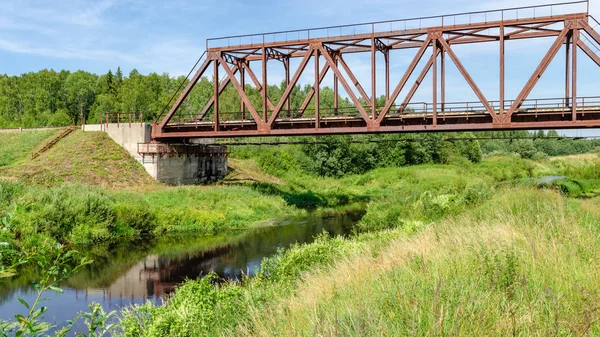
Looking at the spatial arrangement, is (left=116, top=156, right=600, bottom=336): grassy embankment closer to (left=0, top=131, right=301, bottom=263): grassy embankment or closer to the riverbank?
the riverbank

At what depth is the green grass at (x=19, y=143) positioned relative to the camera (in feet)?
129

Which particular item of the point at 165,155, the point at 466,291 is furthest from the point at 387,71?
the point at 466,291

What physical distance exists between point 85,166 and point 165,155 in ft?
19.9

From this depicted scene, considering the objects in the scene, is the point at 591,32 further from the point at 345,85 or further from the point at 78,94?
the point at 78,94

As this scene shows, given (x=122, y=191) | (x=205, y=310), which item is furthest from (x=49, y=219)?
(x=205, y=310)

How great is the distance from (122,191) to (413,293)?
2903 centimetres

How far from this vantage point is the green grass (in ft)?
129

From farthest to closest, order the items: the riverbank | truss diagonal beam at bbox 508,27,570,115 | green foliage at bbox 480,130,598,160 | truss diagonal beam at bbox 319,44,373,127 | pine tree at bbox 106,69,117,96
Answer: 1. pine tree at bbox 106,69,117,96
2. green foliage at bbox 480,130,598,160
3. truss diagonal beam at bbox 319,44,373,127
4. truss diagonal beam at bbox 508,27,570,115
5. the riverbank

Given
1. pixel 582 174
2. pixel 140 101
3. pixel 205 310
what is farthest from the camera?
pixel 140 101

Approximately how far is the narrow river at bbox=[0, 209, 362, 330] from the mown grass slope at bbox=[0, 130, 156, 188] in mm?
10828

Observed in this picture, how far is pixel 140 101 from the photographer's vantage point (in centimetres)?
8900

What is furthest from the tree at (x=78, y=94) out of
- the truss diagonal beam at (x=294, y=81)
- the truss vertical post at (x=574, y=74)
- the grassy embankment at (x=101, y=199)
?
the truss vertical post at (x=574, y=74)

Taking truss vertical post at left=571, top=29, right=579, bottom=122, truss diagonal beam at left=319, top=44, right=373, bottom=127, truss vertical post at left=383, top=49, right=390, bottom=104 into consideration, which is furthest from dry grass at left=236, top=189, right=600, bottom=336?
truss vertical post at left=383, top=49, right=390, bottom=104

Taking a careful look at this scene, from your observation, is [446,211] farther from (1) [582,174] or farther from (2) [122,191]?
(1) [582,174]
